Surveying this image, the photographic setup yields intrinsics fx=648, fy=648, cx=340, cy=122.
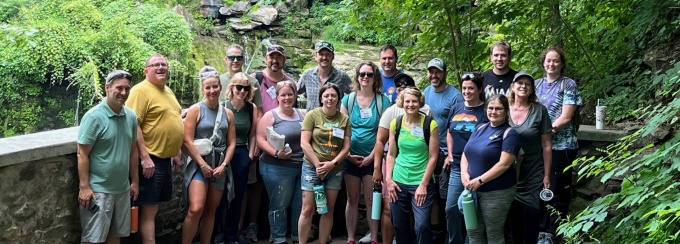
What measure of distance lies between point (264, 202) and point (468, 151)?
208 cm

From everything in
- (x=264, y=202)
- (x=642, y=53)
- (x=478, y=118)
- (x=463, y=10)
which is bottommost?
(x=264, y=202)

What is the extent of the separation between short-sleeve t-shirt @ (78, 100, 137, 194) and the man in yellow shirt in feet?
0.75

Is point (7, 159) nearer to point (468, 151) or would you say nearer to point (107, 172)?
point (107, 172)

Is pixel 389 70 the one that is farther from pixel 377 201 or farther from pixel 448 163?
pixel 377 201

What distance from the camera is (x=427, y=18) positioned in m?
6.52

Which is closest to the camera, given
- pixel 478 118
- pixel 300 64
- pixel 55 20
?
pixel 478 118

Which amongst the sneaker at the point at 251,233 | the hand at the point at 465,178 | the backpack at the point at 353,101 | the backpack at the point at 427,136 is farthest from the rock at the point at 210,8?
the hand at the point at 465,178

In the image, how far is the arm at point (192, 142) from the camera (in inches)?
191

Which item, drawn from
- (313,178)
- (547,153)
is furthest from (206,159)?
(547,153)

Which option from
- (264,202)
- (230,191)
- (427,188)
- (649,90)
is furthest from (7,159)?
(649,90)

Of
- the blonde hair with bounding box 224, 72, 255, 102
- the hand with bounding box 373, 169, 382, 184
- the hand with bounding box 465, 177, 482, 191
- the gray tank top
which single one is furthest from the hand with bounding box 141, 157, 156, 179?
the hand with bounding box 465, 177, 482, 191

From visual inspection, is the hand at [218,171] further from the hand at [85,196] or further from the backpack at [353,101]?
the backpack at [353,101]

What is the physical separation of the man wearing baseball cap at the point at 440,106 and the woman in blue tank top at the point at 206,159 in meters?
1.59

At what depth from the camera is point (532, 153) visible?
15.3 ft
